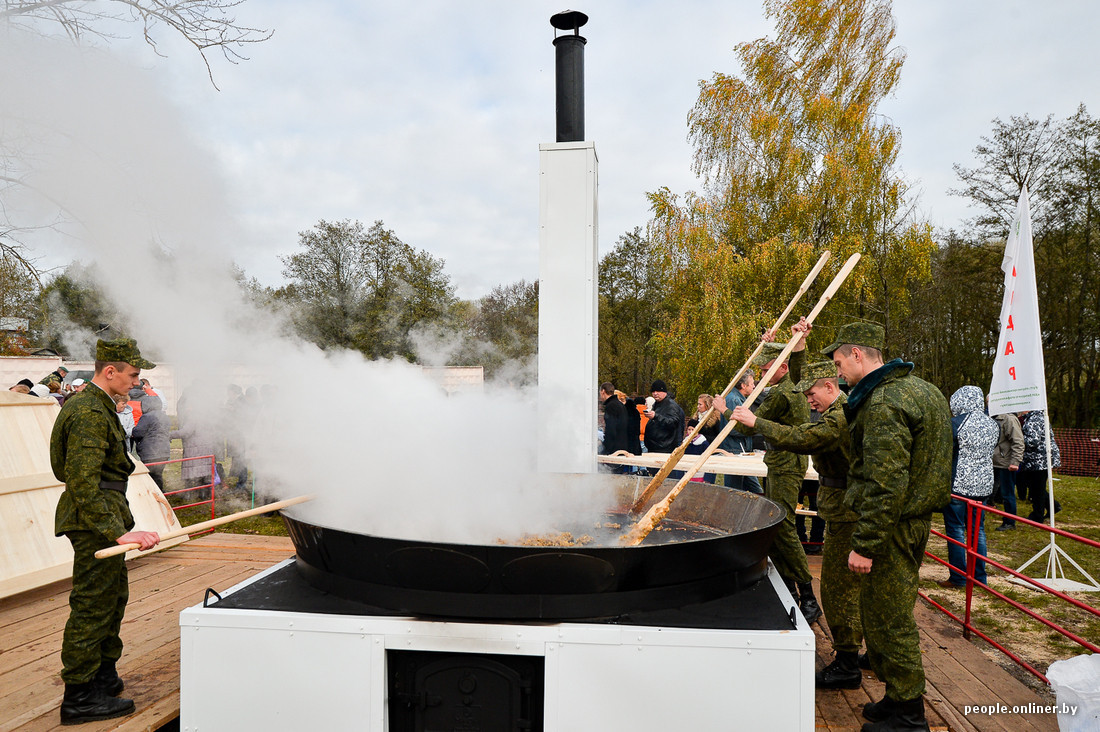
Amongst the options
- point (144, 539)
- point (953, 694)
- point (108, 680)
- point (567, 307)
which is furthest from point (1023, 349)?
point (108, 680)

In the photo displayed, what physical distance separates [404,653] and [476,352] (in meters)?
3.08

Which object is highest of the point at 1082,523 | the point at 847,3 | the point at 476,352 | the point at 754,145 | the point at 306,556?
the point at 847,3

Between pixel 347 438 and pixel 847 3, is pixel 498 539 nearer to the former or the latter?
pixel 347 438

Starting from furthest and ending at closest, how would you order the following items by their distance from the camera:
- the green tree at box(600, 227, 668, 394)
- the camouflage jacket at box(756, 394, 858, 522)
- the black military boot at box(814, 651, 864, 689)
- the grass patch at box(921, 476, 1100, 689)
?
the green tree at box(600, 227, 668, 394) → the grass patch at box(921, 476, 1100, 689) → the camouflage jacket at box(756, 394, 858, 522) → the black military boot at box(814, 651, 864, 689)

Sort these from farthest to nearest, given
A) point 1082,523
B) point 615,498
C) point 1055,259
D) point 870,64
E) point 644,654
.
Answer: point 1055,259, point 870,64, point 1082,523, point 615,498, point 644,654

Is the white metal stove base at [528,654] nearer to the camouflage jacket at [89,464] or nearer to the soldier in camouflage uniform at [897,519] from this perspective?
the soldier in camouflage uniform at [897,519]

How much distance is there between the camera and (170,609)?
4.60m

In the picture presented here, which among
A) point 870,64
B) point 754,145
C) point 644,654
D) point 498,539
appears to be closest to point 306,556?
point 498,539

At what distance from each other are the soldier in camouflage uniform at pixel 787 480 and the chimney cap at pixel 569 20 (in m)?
2.87

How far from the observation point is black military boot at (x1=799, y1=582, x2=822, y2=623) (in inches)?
178

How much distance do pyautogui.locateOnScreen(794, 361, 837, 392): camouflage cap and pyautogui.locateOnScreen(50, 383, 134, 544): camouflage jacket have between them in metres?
4.01

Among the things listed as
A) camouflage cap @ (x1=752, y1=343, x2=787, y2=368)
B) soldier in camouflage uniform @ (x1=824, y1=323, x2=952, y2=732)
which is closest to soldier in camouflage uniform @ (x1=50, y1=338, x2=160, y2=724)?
soldier in camouflage uniform @ (x1=824, y1=323, x2=952, y2=732)

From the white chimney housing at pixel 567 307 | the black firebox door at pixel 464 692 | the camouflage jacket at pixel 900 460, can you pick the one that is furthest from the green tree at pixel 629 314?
the black firebox door at pixel 464 692

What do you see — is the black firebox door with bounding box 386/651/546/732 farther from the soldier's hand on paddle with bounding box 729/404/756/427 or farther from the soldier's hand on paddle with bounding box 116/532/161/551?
the soldier's hand on paddle with bounding box 729/404/756/427
